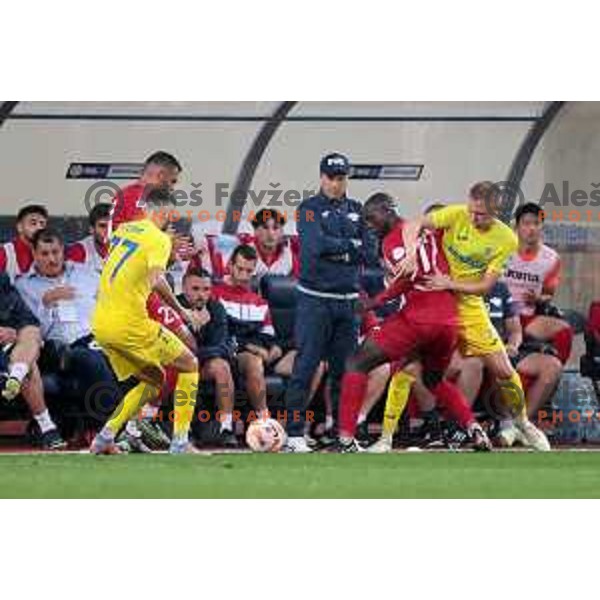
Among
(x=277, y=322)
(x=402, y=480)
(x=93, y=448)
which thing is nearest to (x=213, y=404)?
(x=277, y=322)

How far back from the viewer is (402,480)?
13.1 metres

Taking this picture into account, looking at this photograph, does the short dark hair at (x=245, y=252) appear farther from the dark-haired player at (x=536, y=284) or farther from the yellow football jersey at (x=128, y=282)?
the yellow football jersey at (x=128, y=282)

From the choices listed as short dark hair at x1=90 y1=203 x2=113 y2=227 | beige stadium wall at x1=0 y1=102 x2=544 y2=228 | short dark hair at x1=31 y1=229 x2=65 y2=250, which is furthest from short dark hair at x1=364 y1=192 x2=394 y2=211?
short dark hair at x1=31 y1=229 x2=65 y2=250

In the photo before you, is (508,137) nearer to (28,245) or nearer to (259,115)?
(259,115)

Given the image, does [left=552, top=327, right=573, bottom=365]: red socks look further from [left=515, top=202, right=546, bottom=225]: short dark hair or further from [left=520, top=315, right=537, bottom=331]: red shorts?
[left=515, top=202, right=546, bottom=225]: short dark hair

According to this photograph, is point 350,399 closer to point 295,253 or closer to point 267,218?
point 295,253

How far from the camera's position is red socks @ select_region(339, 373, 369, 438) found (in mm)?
15547

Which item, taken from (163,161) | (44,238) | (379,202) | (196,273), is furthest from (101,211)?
(379,202)

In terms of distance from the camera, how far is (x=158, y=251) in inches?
572

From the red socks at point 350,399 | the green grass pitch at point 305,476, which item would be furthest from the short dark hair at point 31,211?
the red socks at point 350,399

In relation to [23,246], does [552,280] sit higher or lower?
lower

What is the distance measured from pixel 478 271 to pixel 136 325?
2624 mm

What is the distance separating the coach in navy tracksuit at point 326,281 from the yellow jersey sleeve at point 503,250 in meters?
0.96

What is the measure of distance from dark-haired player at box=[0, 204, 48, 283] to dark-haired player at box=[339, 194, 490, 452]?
106 inches
